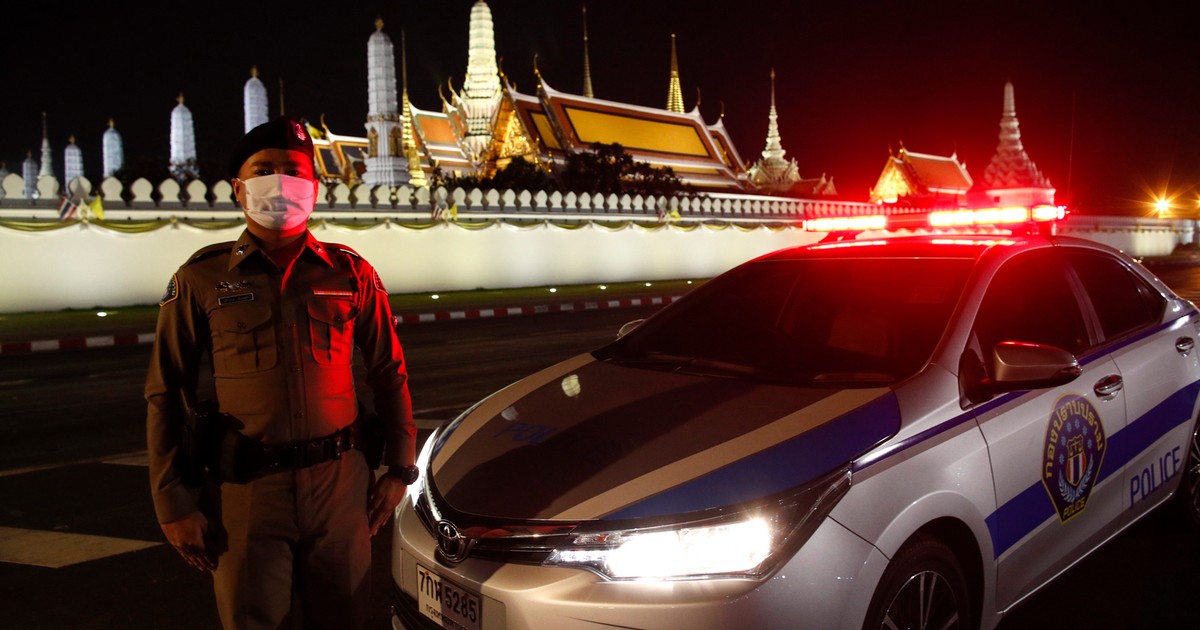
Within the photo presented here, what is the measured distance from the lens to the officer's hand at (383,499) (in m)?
2.38

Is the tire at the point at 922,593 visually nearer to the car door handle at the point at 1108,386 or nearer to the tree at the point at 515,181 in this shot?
the car door handle at the point at 1108,386

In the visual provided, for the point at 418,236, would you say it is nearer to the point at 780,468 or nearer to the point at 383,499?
the point at 383,499

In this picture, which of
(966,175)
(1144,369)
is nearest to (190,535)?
(1144,369)

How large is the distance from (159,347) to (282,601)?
2.23ft

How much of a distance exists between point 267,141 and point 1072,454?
274 centimetres

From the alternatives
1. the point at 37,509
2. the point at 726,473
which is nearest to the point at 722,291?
the point at 726,473

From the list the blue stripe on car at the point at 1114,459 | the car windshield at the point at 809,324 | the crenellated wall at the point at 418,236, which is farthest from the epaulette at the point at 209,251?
the crenellated wall at the point at 418,236

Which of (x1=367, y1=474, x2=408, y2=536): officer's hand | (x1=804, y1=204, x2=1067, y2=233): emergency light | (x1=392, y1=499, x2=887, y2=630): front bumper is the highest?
(x1=804, y1=204, x2=1067, y2=233): emergency light

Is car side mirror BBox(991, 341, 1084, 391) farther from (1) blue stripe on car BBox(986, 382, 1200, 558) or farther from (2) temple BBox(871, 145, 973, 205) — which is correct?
(2) temple BBox(871, 145, 973, 205)

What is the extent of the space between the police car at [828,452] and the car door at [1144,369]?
0.05ft

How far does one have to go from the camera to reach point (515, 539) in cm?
224

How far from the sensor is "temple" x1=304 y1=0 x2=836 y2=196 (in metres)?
35.1

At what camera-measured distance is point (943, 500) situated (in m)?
2.44

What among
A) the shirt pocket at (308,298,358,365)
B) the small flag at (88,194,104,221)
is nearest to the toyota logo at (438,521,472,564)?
the shirt pocket at (308,298,358,365)
